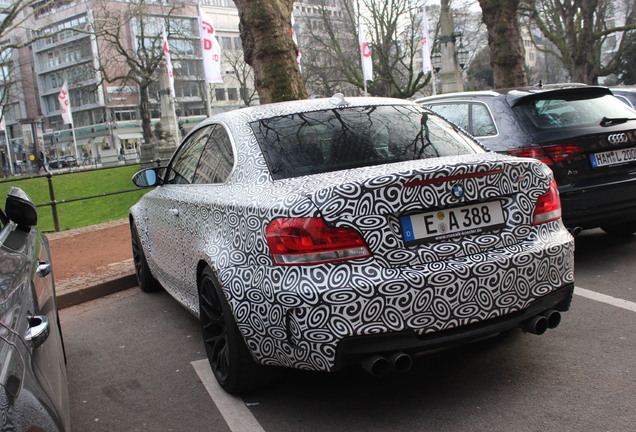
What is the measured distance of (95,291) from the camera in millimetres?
7207

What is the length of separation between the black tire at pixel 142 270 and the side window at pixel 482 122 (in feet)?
12.0

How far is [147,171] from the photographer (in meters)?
5.67

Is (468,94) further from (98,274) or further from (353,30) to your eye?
(353,30)

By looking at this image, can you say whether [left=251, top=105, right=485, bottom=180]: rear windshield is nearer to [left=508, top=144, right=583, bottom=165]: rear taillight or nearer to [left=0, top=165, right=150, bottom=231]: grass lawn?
[left=508, top=144, right=583, bottom=165]: rear taillight

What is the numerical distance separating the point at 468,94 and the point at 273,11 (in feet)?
14.0

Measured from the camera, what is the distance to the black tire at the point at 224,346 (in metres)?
3.72

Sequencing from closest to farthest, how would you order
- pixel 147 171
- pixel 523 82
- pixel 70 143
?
pixel 147 171
pixel 523 82
pixel 70 143

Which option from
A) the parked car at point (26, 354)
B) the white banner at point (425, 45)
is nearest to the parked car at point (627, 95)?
the parked car at point (26, 354)

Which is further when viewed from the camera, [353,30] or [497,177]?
[353,30]

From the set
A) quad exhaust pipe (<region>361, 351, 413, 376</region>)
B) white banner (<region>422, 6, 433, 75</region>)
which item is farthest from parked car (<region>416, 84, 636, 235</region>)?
white banner (<region>422, 6, 433, 75</region>)

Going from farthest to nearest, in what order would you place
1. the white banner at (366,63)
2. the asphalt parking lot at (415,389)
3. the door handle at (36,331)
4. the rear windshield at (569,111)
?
the white banner at (366,63)
the rear windshield at (569,111)
the asphalt parking lot at (415,389)
the door handle at (36,331)

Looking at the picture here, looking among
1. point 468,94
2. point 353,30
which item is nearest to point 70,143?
point 353,30

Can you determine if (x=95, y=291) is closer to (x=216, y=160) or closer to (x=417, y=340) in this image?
(x=216, y=160)

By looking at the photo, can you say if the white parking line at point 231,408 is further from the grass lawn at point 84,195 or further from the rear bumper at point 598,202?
the grass lawn at point 84,195
